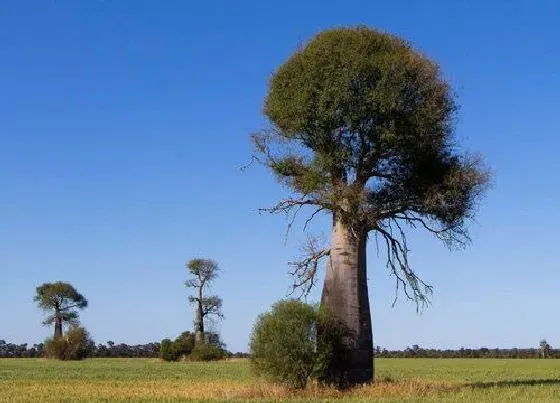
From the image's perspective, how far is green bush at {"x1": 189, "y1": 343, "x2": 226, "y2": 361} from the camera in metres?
75.8

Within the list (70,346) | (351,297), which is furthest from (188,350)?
(351,297)

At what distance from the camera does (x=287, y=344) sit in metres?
23.8

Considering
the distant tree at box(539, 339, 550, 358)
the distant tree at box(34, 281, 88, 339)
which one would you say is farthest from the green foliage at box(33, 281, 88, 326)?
the distant tree at box(539, 339, 550, 358)

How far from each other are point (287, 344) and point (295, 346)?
243mm

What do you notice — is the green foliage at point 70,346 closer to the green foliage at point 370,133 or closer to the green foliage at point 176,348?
the green foliage at point 176,348

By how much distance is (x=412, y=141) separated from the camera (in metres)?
25.4

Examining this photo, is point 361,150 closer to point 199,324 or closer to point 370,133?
point 370,133

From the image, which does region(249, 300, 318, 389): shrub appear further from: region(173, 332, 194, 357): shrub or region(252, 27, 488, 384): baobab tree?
A: region(173, 332, 194, 357): shrub

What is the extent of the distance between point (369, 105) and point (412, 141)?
5.78ft

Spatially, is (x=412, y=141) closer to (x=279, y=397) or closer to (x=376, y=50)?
(x=376, y=50)

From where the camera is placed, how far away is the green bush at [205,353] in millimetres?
75812

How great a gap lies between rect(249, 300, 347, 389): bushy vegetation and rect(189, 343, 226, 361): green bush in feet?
171

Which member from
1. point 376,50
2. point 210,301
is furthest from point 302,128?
point 210,301

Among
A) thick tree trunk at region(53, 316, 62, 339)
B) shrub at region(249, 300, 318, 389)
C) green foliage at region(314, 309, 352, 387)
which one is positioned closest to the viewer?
shrub at region(249, 300, 318, 389)
